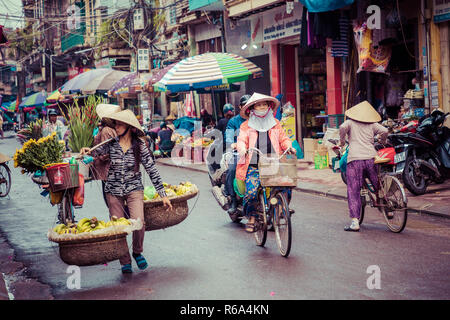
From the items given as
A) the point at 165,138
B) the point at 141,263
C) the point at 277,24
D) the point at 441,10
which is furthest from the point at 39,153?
the point at 165,138

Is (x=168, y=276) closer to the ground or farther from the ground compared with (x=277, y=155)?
closer to the ground

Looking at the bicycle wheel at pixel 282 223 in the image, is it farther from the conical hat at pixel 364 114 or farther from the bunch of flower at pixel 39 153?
the bunch of flower at pixel 39 153

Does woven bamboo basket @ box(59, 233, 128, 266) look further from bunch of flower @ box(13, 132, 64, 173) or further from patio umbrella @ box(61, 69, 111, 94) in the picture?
patio umbrella @ box(61, 69, 111, 94)

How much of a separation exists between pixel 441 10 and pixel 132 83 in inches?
537

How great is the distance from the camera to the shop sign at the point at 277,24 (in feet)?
61.6

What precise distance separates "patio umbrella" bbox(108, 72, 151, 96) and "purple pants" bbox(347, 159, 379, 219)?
15.4 meters

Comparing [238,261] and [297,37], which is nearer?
[238,261]

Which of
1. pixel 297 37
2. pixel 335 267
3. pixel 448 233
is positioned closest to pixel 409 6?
pixel 297 37

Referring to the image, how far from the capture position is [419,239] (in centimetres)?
790

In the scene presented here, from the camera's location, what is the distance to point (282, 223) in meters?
7.10

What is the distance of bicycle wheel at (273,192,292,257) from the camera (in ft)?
22.6

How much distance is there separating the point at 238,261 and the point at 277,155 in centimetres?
145
